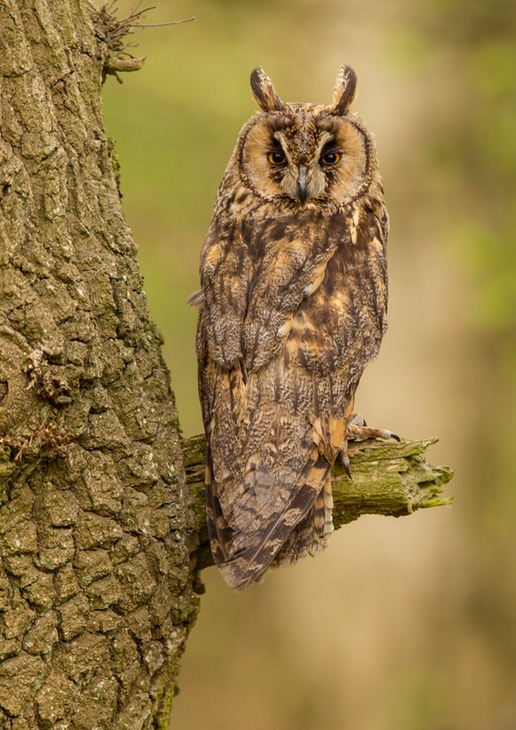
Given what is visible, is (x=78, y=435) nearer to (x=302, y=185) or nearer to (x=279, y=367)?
(x=279, y=367)

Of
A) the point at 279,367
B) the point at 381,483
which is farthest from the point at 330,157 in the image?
the point at 381,483

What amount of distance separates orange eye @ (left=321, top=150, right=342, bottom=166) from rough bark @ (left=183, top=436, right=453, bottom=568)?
1.27 m

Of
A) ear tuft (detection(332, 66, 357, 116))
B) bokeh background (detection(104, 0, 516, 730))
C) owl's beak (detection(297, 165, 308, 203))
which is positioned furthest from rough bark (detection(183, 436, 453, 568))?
bokeh background (detection(104, 0, 516, 730))

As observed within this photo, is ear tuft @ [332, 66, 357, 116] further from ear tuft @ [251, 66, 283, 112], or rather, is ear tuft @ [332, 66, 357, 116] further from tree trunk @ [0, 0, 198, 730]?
tree trunk @ [0, 0, 198, 730]

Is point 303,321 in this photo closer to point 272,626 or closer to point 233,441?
point 233,441

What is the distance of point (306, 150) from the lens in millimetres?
3523

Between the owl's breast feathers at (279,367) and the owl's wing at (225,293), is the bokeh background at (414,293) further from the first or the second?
the owl's wing at (225,293)

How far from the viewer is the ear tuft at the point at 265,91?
3730 mm

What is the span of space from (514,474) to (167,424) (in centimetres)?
558

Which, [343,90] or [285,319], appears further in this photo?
[343,90]

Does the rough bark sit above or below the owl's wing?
below

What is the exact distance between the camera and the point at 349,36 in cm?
693

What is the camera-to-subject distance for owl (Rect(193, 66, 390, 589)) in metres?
2.92

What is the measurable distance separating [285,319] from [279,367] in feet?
0.59
